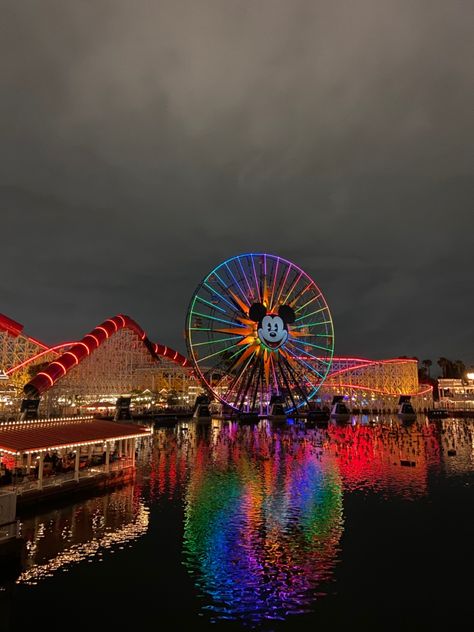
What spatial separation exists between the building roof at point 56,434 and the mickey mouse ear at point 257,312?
3730 centimetres

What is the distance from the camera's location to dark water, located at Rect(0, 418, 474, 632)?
41.0ft

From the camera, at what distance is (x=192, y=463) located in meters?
34.3

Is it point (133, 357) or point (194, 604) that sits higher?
point (133, 357)

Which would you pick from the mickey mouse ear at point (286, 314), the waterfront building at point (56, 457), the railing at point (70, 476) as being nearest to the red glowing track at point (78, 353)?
the mickey mouse ear at point (286, 314)

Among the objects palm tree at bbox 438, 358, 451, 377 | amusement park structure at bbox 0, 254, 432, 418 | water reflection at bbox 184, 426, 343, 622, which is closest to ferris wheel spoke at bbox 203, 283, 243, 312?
amusement park structure at bbox 0, 254, 432, 418

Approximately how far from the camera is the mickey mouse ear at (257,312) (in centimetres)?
6588

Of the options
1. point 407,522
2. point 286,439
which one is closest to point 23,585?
point 407,522

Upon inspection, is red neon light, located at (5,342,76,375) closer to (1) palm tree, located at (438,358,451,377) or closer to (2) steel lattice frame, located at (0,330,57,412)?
(2) steel lattice frame, located at (0,330,57,412)

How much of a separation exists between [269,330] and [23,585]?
54.0 meters

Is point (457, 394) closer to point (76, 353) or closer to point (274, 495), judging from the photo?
point (76, 353)

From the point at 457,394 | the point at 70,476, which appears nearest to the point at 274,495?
the point at 70,476

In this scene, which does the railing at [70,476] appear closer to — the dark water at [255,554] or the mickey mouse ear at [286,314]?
the dark water at [255,554]

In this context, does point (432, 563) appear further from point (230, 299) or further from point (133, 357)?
point (133, 357)

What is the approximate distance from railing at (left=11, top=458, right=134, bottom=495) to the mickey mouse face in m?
38.6
